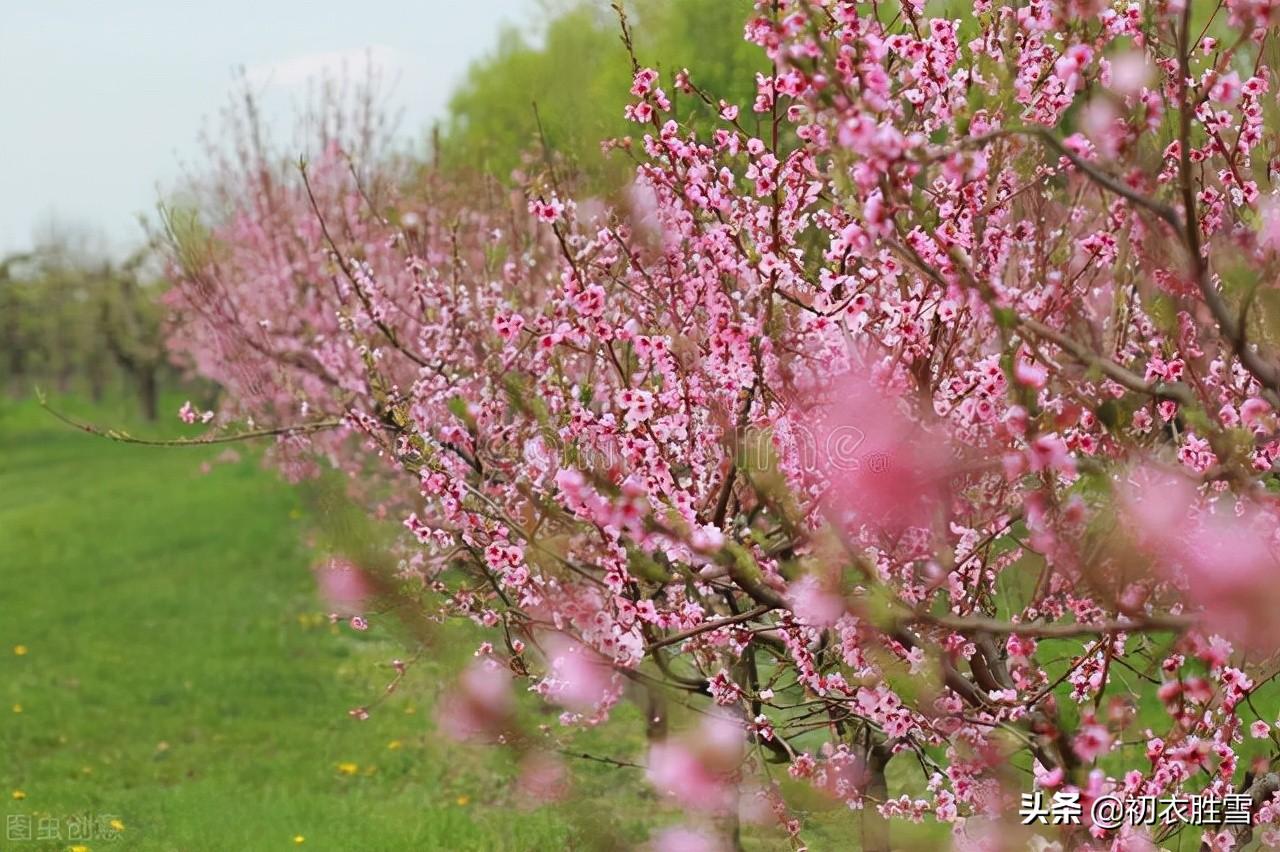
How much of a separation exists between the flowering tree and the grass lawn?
106cm

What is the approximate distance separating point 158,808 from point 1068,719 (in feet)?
23.6

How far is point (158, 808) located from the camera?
858cm

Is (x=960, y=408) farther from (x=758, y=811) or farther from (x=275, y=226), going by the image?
(x=275, y=226)

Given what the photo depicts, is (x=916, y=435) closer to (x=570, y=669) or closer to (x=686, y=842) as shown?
(x=570, y=669)

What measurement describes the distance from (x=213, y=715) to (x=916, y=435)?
962 cm

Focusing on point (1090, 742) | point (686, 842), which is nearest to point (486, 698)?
point (686, 842)

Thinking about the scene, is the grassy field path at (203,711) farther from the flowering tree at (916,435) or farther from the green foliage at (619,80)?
the green foliage at (619,80)

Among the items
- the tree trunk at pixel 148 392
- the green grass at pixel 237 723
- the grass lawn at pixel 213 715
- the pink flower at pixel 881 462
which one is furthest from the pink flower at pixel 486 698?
the tree trunk at pixel 148 392

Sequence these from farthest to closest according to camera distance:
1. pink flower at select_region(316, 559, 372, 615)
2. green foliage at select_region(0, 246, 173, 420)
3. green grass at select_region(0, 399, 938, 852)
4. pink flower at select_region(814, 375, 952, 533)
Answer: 1. green foliage at select_region(0, 246, 173, 420)
2. green grass at select_region(0, 399, 938, 852)
3. pink flower at select_region(316, 559, 372, 615)
4. pink flower at select_region(814, 375, 952, 533)

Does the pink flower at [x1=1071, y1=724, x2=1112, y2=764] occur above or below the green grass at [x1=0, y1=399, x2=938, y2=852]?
below

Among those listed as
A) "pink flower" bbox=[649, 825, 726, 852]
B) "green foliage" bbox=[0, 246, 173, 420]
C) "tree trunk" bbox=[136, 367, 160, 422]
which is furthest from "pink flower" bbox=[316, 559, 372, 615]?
"tree trunk" bbox=[136, 367, 160, 422]

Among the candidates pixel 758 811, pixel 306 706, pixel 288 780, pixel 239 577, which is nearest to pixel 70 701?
pixel 306 706

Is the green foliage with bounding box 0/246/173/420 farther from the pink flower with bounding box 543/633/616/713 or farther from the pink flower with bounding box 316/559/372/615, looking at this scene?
the pink flower with bounding box 543/633/616/713

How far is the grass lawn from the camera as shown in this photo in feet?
25.8
